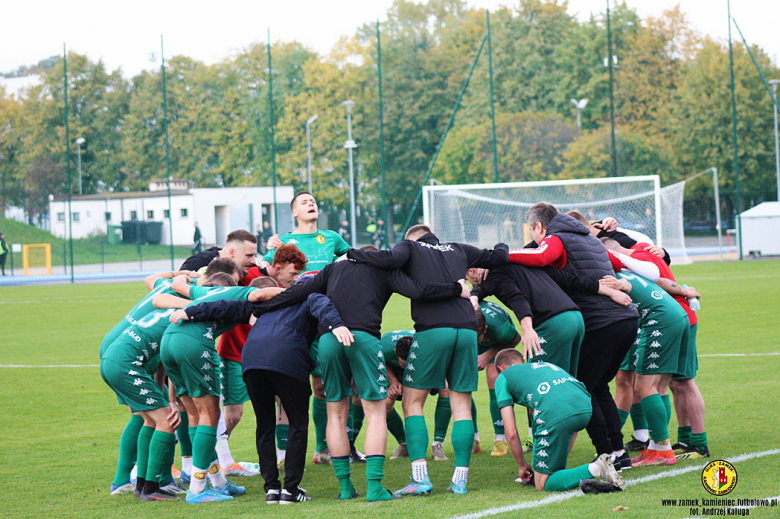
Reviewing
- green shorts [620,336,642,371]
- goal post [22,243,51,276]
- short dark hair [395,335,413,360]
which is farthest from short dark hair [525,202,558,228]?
goal post [22,243,51,276]

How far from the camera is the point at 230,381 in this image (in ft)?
20.9

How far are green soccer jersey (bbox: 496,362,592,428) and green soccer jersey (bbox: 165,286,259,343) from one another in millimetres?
1950

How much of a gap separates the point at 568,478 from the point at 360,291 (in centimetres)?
187

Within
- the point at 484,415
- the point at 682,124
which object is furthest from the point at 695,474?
the point at 682,124

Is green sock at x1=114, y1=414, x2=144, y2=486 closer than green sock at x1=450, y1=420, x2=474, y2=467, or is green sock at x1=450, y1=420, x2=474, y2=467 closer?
green sock at x1=450, y1=420, x2=474, y2=467

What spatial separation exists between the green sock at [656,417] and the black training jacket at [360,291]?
1.88 metres

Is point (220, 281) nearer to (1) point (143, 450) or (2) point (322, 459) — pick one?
(1) point (143, 450)

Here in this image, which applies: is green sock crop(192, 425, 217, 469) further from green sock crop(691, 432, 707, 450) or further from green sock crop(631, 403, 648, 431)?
green sock crop(691, 432, 707, 450)

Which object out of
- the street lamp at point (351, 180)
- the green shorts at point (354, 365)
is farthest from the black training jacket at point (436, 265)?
the street lamp at point (351, 180)

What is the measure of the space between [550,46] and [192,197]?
27053 millimetres

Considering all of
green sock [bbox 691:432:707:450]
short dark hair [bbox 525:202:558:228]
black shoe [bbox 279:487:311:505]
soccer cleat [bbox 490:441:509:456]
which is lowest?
soccer cleat [bbox 490:441:509:456]

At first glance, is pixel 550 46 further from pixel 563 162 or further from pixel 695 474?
pixel 695 474

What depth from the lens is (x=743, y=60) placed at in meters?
40.8

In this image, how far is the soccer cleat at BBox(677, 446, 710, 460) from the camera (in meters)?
6.02
